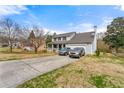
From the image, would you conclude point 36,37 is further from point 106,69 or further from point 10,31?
point 106,69

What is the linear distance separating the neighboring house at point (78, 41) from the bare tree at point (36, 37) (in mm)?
4508

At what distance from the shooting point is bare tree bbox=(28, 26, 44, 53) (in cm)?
2631

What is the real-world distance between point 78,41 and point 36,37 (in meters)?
8.10

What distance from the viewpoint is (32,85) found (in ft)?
20.2

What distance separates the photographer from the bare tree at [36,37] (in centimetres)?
2631

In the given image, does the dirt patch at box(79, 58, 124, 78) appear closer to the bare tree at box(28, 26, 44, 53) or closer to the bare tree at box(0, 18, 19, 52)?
the bare tree at box(28, 26, 44, 53)

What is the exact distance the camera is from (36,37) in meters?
26.4

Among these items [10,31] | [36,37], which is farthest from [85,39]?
[10,31]

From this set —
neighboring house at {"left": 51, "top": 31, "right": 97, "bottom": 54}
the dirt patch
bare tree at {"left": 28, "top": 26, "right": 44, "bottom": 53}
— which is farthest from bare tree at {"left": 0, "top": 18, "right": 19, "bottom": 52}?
the dirt patch
